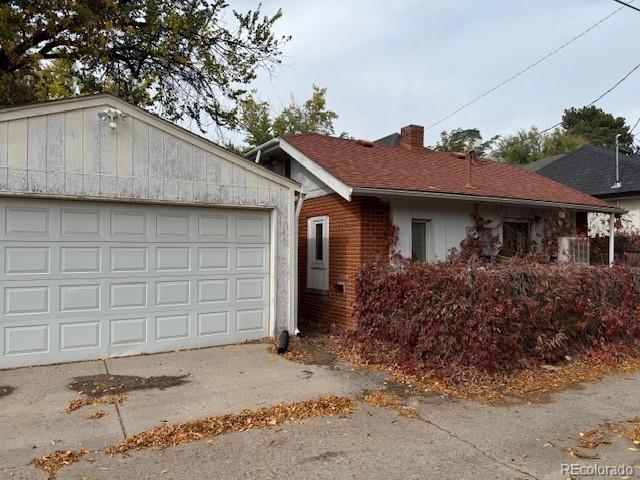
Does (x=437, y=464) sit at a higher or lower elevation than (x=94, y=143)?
lower

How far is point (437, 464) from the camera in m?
4.02

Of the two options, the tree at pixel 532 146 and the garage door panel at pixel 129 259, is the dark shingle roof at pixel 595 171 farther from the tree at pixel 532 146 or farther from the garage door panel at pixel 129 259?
the tree at pixel 532 146

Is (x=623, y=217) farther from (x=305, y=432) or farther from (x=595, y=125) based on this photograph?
(x=595, y=125)

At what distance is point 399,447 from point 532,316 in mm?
3196

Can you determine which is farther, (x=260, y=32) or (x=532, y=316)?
(x=260, y=32)

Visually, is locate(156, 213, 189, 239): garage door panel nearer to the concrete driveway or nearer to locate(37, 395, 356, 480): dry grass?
the concrete driveway

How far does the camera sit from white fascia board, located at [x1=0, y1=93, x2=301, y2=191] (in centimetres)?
661

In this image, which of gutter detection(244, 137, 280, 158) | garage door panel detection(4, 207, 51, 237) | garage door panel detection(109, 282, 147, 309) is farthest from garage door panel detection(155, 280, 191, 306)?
gutter detection(244, 137, 280, 158)

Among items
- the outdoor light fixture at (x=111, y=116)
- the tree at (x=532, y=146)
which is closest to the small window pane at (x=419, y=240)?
the outdoor light fixture at (x=111, y=116)

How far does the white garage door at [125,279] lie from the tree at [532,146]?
41.2 meters

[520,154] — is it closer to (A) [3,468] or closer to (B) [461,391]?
(B) [461,391]

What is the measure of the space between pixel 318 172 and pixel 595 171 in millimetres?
14902

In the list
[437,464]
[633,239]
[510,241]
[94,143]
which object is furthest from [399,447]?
[633,239]

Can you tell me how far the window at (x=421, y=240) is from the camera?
9625 millimetres
